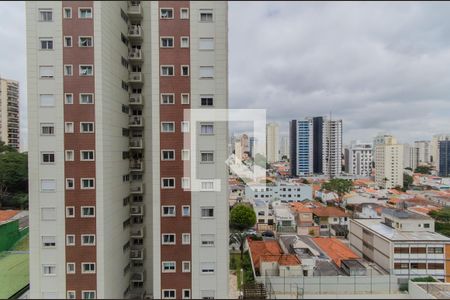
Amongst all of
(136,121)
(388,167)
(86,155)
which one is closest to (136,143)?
(136,121)

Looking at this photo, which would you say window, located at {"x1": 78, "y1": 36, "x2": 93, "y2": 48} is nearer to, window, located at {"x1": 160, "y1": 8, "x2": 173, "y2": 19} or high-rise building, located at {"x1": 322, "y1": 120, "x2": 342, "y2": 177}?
window, located at {"x1": 160, "y1": 8, "x2": 173, "y2": 19}

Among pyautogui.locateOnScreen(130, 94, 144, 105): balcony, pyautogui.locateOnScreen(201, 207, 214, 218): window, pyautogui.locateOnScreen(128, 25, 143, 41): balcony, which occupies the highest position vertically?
pyautogui.locateOnScreen(128, 25, 143, 41): balcony

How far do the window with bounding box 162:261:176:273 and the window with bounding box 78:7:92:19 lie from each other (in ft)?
10.2

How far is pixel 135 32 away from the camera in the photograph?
3729mm

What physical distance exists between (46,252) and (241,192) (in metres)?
4.71

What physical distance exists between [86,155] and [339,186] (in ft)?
35.7

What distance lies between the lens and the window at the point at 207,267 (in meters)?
3.10

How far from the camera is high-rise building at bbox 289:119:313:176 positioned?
7846 millimetres

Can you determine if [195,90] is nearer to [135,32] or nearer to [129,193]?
[135,32]

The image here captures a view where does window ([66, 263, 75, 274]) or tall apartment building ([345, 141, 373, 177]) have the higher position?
tall apartment building ([345, 141, 373, 177])

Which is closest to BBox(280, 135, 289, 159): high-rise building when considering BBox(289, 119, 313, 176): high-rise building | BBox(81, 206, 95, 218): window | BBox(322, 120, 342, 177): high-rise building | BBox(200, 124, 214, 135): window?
BBox(289, 119, 313, 176): high-rise building

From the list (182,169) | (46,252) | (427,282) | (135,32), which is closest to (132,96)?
(135,32)

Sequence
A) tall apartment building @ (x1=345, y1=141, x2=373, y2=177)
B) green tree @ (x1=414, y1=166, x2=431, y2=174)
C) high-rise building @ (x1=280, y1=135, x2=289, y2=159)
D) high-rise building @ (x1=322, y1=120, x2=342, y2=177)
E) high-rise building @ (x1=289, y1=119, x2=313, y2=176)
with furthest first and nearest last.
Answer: green tree @ (x1=414, y1=166, x2=431, y2=174)
tall apartment building @ (x1=345, y1=141, x2=373, y2=177)
high-rise building @ (x1=322, y1=120, x2=342, y2=177)
high-rise building @ (x1=289, y1=119, x2=313, y2=176)
high-rise building @ (x1=280, y1=135, x2=289, y2=159)

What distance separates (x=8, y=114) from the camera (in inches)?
256
